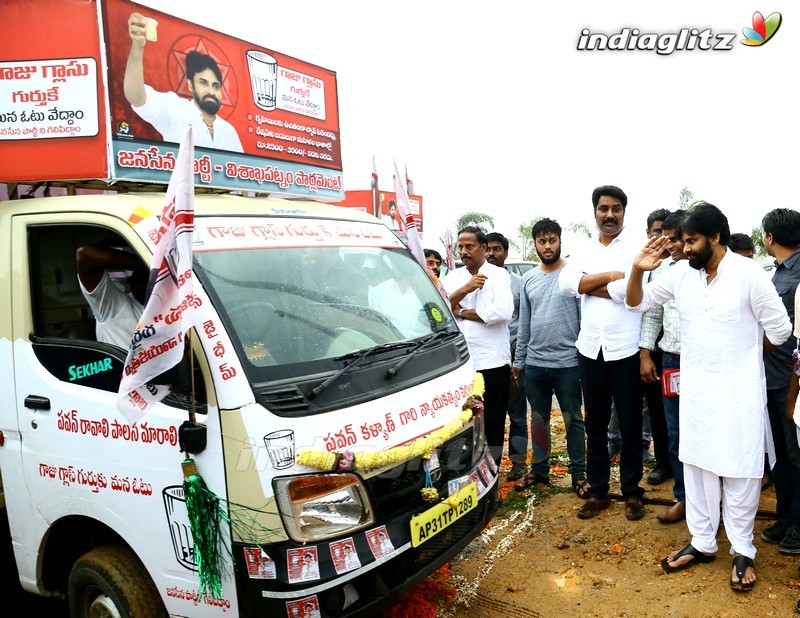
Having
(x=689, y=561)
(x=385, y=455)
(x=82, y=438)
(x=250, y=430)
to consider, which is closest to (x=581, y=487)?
(x=689, y=561)

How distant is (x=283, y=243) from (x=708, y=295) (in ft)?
7.35

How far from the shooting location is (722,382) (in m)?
3.32

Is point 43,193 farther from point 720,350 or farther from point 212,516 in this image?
point 720,350

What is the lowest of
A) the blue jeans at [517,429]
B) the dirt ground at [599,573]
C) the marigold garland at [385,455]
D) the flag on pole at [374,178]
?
the dirt ground at [599,573]

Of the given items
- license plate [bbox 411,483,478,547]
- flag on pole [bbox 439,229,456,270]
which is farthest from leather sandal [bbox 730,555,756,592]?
flag on pole [bbox 439,229,456,270]

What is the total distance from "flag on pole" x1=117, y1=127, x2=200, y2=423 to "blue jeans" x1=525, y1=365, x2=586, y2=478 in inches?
127

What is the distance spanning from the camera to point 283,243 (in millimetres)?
3041

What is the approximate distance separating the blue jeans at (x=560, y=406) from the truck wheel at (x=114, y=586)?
317 centimetres

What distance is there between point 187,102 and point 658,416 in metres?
3.99

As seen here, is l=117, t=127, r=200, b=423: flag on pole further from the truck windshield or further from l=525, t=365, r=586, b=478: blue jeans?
l=525, t=365, r=586, b=478: blue jeans

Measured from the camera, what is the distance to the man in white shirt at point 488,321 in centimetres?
488

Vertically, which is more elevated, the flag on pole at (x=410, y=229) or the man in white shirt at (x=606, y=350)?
the flag on pole at (x=410, y=229)

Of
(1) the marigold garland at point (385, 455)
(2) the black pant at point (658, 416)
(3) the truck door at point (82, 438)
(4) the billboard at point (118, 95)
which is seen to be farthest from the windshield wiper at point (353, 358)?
(2) the black pant at point (658, 416)

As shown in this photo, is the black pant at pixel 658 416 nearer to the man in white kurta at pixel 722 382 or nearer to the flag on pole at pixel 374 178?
the man in white kurta at pixel 722 382
